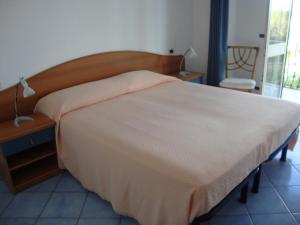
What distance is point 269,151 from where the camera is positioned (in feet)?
6.22

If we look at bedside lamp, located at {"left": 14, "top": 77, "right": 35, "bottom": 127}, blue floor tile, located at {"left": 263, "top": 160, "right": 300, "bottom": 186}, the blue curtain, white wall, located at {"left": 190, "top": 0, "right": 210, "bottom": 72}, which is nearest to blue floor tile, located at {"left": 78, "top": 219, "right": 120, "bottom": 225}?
bedside lamp, located at {"left": 14, "top": 77, "right": 35, "bottom": 127}

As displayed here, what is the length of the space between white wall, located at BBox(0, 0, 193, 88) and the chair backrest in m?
1.08

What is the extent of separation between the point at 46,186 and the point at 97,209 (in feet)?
1.92

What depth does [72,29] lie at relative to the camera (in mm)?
2709

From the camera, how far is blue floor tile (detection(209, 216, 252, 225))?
72.8 inches

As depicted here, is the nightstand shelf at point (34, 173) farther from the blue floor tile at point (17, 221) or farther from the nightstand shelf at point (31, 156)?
the blue floor tile at point (17, 221)

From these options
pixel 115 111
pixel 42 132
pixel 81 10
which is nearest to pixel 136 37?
pixel 81 10

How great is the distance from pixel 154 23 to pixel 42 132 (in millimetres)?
2035

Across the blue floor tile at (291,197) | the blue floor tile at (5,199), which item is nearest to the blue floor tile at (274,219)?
the blue floor tile at (291,197)

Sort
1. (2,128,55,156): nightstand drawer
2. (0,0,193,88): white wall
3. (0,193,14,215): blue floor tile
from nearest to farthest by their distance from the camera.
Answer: (0,193,14,215): blue floor tile
(2,128,55,156): nightstand drawer
(0,0,193,88): white wall

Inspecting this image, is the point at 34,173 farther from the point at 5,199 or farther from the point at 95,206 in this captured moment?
the point at 95,206

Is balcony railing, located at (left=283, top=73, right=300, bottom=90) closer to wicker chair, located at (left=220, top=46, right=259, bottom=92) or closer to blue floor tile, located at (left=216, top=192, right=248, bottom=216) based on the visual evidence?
wicker chair, located at (left=220, top=46, right=259, bottom=92)

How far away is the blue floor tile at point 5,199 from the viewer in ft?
6.87

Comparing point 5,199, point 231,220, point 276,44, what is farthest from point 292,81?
point 5,199
